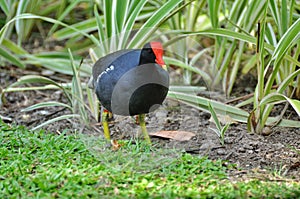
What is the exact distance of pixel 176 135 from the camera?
283 cm

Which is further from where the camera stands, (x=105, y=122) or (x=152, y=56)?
(x=105, y=122)

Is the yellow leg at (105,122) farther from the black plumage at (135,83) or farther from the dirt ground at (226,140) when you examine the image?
the black plumage at (135,83)

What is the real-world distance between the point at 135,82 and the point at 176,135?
0.42 m

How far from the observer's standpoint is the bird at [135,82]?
100 inches

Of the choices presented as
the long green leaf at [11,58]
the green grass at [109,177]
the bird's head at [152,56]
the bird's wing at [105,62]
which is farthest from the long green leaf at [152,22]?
the long green leaf at [11,58]

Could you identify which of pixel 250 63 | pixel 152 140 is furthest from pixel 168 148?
pixel 250 63

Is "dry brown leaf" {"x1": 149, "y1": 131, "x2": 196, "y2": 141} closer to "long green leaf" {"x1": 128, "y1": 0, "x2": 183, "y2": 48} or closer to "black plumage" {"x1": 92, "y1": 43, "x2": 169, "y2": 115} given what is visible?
A: "black plumage" {"x1": 92, "y1": 43, "x2": 169, "y2": 115}

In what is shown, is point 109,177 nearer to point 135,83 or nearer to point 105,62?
point 135,83

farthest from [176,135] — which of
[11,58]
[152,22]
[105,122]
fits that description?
[11,58]

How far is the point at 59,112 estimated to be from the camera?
3549mm

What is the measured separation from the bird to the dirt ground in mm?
190

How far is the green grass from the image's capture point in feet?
7.33

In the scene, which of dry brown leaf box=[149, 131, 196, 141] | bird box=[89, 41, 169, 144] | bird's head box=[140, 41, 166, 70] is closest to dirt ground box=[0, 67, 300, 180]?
dry brown leaf box=[149, 131, 196, 141]

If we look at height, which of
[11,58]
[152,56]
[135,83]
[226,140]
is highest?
[152,56]
